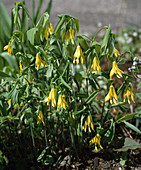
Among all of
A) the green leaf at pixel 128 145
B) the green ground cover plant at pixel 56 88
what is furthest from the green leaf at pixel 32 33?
the green leaf at pixel 128 145

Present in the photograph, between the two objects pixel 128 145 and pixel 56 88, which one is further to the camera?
pixel 128 145

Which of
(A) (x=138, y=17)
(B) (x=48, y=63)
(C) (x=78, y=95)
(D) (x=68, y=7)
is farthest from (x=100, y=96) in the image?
(D) (x=68, y=7)

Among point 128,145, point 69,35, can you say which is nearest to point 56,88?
point 69,35

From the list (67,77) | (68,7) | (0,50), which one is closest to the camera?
(67,77)

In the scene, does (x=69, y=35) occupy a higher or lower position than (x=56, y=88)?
higher

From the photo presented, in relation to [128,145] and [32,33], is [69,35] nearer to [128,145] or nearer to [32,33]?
[32,33]

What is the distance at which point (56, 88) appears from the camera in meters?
1.37

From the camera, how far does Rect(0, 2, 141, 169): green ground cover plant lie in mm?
1399

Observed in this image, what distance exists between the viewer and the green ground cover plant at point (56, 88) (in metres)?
1.40

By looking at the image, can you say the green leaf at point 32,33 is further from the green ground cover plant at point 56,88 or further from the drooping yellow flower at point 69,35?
the drooping yellow flower at point 69,35

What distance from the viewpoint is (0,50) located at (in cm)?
257

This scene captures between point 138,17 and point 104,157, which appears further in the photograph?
point 138,17

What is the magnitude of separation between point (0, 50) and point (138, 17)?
3.63 m

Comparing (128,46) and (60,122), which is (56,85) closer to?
(60,122)
